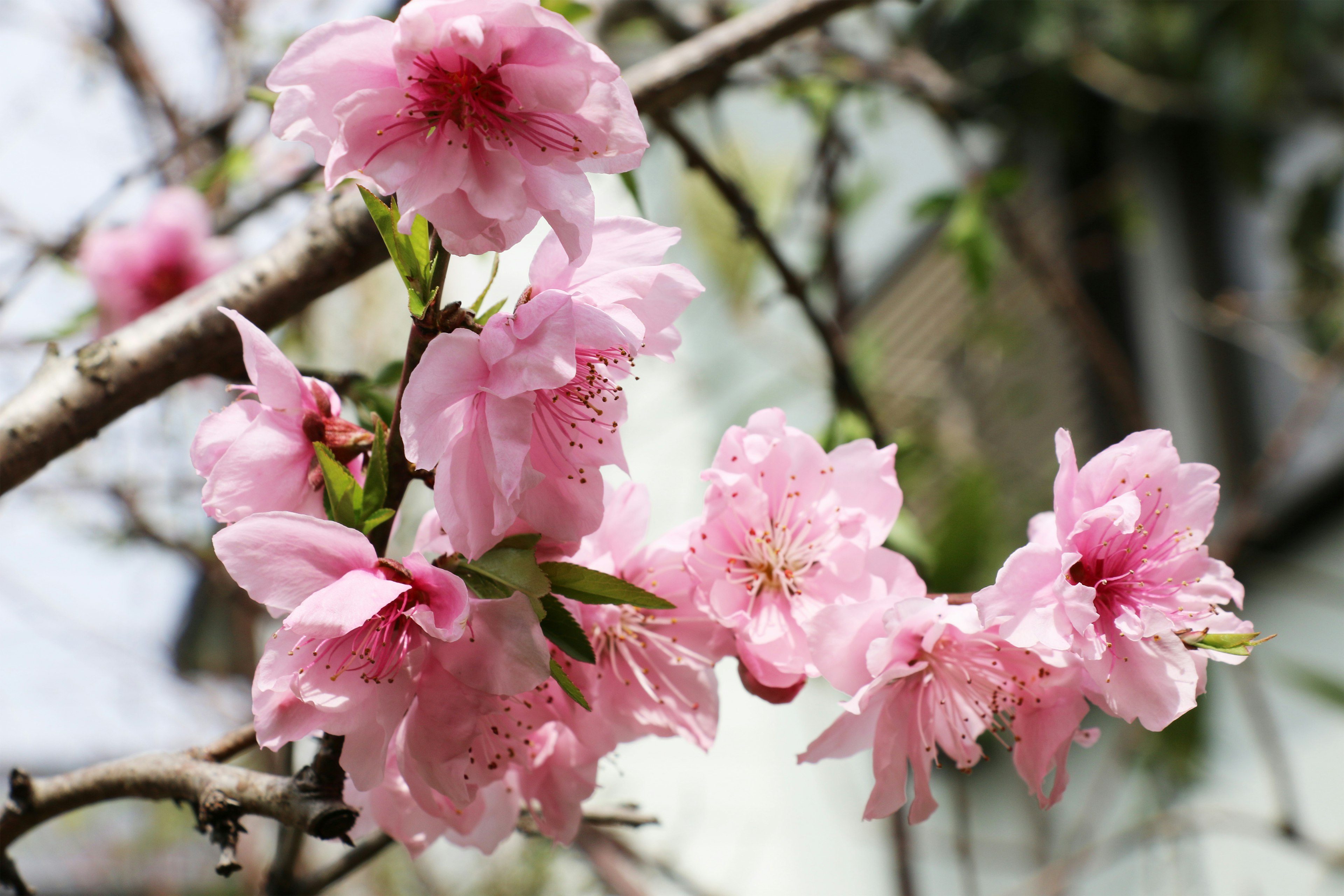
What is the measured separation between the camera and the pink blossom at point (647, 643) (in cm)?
49

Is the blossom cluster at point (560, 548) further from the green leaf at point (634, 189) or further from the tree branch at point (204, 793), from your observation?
the green leaf at point (634, 189)

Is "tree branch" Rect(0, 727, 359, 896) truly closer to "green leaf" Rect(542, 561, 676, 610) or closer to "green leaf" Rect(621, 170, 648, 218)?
"green leaf" Rect(542, 561, 676, 610)

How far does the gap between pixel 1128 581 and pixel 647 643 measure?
0.24m

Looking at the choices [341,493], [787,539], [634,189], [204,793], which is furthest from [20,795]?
[634,189]

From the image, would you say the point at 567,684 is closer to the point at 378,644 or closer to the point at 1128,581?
the point at 378,644

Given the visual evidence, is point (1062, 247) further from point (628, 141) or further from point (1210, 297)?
point (628, 141)

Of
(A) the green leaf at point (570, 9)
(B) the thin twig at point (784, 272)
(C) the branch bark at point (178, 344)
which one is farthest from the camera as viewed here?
(B) the thin twig at point (784, 272)

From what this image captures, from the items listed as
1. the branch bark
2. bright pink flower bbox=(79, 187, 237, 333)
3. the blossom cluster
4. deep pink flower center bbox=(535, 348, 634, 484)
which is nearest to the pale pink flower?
the blossom cluster

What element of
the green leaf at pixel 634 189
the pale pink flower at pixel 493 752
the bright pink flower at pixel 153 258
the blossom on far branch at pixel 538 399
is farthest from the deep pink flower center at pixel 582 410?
the bright pink flower at pixel 153 258

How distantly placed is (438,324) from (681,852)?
268 cm

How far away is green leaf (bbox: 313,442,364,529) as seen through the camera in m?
0.41

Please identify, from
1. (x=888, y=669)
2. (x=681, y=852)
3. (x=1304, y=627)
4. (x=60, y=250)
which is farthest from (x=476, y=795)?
(x=681, y=852)

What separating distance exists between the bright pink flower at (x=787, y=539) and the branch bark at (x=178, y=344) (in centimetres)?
32

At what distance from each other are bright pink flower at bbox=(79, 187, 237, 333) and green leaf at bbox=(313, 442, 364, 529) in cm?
95
